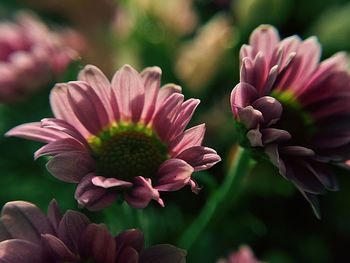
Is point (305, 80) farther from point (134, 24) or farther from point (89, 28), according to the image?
point (89, 28)

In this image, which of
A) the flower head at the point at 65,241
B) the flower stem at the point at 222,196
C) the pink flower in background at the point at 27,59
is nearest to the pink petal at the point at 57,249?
the flower head at the point at 65,241

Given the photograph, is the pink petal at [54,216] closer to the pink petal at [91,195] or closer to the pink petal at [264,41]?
the pink petal at [91,195]

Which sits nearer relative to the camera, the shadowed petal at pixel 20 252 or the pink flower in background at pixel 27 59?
the shadowed petal at pixel 20 252

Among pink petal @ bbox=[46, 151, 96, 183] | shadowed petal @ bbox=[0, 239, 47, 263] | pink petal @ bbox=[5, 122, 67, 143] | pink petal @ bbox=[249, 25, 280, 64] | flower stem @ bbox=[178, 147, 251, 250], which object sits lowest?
flower stem @ bbox=[178, 147, 251, 250]

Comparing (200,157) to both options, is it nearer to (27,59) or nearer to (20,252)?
A: (20,252)

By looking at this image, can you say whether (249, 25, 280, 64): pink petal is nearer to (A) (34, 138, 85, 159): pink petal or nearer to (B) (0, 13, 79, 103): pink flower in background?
(A) (34, 138, 85, 159): pink petal

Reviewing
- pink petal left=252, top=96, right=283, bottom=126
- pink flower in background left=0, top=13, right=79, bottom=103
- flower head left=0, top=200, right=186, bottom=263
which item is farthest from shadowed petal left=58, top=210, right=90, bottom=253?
pink flower in background left=0, top=13, right=79, bottom=103

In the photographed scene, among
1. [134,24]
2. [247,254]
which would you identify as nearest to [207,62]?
[134,24]
